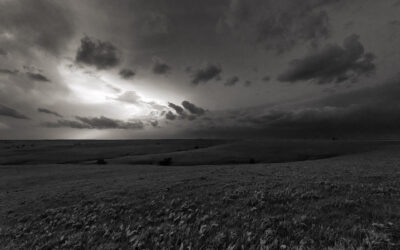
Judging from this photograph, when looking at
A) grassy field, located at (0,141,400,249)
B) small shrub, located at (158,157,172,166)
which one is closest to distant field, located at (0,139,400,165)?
small shrub, located at (158,157,172,166)

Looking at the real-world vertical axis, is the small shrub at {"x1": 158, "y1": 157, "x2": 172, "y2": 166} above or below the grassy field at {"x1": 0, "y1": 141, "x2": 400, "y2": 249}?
below

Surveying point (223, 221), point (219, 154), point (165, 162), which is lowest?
point (165, 162)

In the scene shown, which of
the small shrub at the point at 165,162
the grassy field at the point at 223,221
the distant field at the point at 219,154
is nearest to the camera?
the grassy field at the point at 223,221

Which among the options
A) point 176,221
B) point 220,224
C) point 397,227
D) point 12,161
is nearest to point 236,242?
point 220,224

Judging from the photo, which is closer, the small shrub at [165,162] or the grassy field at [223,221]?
the grassy field at [223,221]

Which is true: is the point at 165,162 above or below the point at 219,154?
below

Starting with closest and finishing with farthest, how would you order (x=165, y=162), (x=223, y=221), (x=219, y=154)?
(x=223, y=221), (x=165, y=162), (x=219, y=154)

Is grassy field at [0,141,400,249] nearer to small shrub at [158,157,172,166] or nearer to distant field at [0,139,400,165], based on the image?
small shrub at [158,157,172,166]

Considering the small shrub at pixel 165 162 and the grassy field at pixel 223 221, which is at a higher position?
the grassy field at pixel 223 221

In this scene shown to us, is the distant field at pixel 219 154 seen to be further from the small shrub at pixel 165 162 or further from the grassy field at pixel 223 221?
the grassy field at pixel 223 221

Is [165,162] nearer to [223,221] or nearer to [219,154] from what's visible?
[219,154]

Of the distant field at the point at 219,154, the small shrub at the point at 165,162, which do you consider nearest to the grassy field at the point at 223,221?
the small shrub at the point at 165,162

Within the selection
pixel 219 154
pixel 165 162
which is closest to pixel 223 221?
pixel 165 162

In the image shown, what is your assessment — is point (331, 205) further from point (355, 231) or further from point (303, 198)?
point (355, 231)
